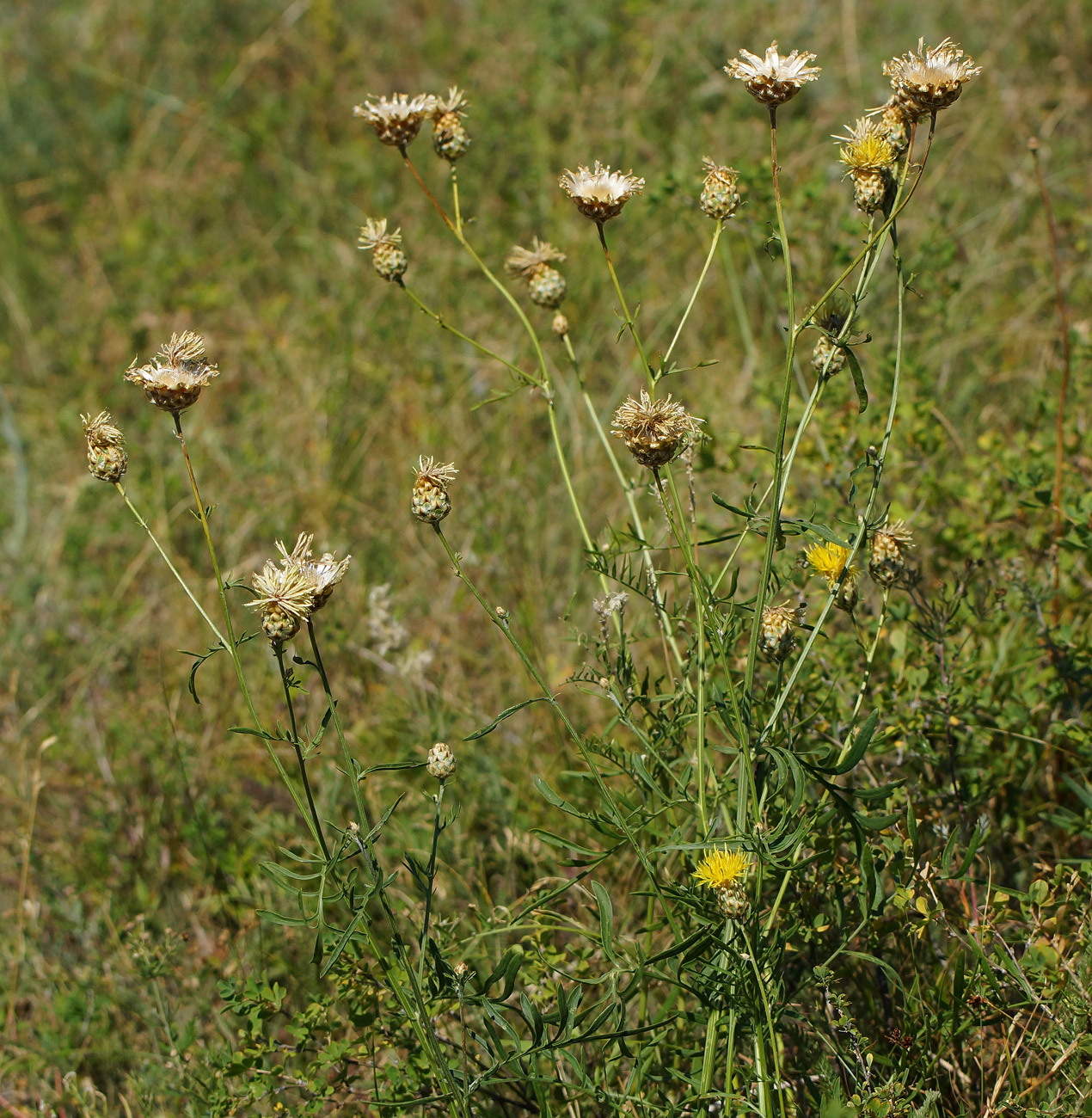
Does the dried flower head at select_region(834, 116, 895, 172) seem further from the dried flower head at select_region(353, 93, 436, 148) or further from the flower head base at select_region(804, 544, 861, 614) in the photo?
the dried flower head at select_region(353, 93, 436, 148)

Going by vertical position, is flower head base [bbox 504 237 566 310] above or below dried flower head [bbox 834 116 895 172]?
above

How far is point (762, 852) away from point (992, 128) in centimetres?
370

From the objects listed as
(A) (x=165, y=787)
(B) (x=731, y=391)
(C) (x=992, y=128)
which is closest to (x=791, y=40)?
(C) (x=992, y=128)

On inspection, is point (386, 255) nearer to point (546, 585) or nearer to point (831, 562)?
point (831, 562)

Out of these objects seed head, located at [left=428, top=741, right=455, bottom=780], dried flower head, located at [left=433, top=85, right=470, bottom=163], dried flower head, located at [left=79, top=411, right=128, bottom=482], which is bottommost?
seed head, located at [left=428, top=741, right=455, bottom=780]

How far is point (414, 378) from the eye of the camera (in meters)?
3.81

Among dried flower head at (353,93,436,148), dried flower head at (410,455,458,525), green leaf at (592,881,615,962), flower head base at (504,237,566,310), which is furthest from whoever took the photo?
flower head base at (504,237,566,310)

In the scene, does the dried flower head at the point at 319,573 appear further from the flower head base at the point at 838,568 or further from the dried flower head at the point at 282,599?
the flower head base at the point at 838,568

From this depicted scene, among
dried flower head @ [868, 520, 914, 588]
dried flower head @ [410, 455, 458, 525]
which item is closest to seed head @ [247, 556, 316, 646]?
dried flower head @ [410, 455, 458, 525]

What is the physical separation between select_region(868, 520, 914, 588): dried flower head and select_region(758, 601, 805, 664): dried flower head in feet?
0.52

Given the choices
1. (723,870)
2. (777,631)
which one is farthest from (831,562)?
(723,870)

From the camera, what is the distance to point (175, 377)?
1423 millimetres

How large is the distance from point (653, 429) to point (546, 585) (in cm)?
157

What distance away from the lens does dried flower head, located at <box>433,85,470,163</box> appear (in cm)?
173
